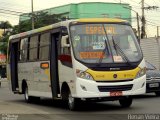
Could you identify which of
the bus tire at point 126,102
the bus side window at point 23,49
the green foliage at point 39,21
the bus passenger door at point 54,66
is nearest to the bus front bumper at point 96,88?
the bus tire at point 126,102

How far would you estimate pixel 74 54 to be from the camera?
575 inches

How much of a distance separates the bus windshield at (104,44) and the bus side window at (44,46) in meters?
1.95

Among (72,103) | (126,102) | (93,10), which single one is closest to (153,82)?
(126,102)

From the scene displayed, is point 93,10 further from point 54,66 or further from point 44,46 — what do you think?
point 54,66

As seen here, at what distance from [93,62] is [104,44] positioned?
768 millimetres

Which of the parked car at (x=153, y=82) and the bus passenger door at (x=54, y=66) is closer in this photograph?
the bus passenger door at (x=54, y=66)

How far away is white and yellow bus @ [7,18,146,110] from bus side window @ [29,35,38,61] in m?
1.23

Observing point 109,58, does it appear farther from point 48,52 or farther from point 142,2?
point 142,2

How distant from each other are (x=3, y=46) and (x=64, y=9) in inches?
682

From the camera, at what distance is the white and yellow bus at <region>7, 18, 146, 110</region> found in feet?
47.1

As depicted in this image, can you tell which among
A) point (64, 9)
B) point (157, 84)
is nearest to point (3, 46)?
point (64, 9)

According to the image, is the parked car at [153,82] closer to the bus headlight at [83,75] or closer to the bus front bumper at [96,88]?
the bus front bumper at [96,88]

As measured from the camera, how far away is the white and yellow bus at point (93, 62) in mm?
14359

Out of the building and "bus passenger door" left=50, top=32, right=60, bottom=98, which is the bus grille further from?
the building
